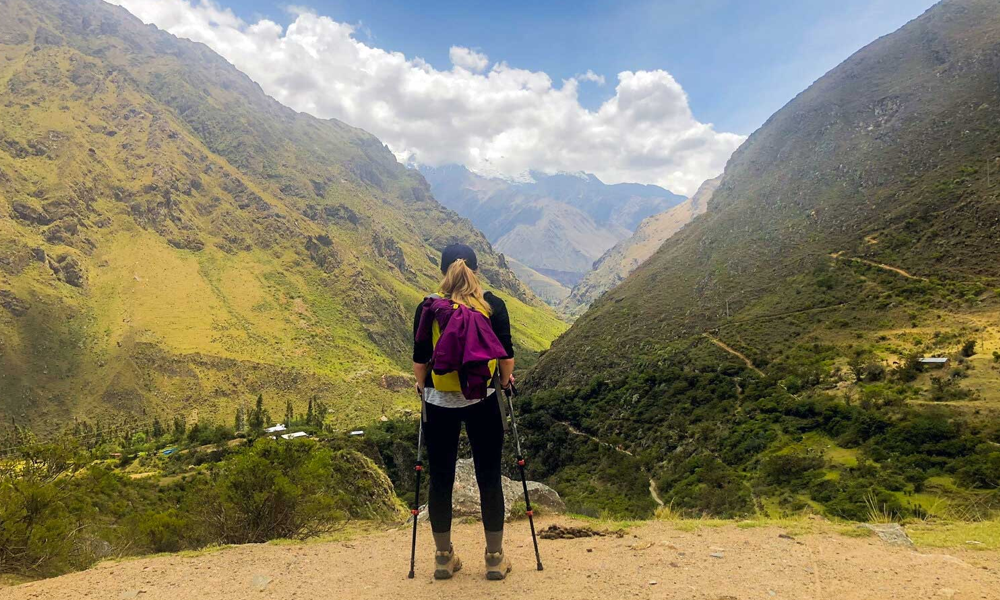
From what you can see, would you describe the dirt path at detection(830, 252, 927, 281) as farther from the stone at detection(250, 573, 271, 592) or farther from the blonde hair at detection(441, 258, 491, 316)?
the stone at detection(250, 573, 271, 592)

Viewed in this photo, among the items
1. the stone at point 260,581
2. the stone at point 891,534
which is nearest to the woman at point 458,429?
the stone at point 260,581

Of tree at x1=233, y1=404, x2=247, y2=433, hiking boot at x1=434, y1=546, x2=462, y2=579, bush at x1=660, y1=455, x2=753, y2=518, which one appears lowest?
Result: tree at x1=233, y1=404, x2=247, y2=433

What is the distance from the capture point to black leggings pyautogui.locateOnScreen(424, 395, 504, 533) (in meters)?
4.82

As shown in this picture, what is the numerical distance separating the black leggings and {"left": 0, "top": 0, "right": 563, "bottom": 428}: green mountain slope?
9921cm

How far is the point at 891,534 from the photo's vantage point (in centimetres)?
614

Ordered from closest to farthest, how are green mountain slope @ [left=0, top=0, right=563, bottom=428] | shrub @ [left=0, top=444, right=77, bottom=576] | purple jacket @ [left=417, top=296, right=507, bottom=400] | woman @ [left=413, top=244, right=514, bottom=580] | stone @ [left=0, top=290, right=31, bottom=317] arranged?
1. purple jacket @ [left=417, top=296, right=507, bottom=400]
2. woman @ [left=413, top=244, right=514, bottom=580]
3. shrub @ [left=0, top=444, right=77, bottom=576]
4. green mountain slope @ [left=0, top=0, right=563, bottom=428]
5. stone @ [left=0, top=290, right=31, bottom=317]

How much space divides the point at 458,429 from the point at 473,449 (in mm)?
299

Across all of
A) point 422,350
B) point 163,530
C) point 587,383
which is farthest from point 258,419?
point 422,350

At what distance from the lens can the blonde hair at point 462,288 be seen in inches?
194

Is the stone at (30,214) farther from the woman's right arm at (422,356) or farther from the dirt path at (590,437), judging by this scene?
the woman's right arm at (422,356)

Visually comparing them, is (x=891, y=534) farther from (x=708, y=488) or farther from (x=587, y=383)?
(x=587, y=383)

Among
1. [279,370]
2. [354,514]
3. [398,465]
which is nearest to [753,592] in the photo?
[354,514]

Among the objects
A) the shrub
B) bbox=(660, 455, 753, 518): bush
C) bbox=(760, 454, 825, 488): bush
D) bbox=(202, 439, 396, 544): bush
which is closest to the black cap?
bbox=(202, 439, 396, 544): bush

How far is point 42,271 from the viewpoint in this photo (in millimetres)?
107250
